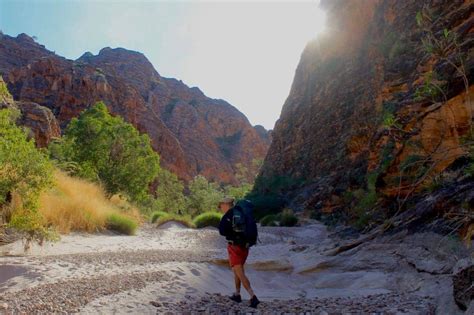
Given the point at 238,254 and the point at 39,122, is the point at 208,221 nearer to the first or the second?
the point at 238,254

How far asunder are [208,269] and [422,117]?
562cm

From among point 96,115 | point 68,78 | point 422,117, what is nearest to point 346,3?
point 96,115

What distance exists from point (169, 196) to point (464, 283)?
38.8 m

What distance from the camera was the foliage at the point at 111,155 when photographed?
20.4m

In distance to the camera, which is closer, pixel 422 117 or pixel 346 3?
pixel 422 117

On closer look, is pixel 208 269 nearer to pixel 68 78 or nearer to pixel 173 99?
pixel 68 78

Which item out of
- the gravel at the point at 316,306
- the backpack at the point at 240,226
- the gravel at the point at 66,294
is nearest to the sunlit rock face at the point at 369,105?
the gravel at the point at 316,306

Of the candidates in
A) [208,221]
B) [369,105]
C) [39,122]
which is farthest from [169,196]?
[369,105]

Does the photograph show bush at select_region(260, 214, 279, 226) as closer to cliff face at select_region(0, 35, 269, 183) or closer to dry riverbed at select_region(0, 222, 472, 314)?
dry riverbed at select_region(0, 222, 472, 314)

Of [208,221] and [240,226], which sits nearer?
[240,226]

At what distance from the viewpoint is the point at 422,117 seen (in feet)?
27.9

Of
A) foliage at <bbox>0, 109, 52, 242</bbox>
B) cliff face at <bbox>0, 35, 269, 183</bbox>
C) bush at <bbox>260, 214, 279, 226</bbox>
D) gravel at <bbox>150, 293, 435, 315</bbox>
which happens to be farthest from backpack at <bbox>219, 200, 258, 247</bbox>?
cliff face at <bbox>0, 35, 269, 183</bbox>

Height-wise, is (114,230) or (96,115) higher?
(96,115)

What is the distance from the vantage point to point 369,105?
22062 mm
